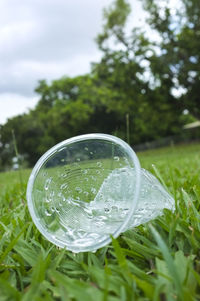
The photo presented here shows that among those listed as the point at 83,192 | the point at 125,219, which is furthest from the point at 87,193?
the point at 125,219

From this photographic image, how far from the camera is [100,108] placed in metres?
23.3

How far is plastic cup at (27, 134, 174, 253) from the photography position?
819 mm

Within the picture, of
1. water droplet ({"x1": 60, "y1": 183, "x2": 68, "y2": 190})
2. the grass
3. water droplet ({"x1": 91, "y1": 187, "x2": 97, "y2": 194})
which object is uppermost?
water droplet ({"x1": 60, "y1": 183, "x2": 68, "y2": 190})

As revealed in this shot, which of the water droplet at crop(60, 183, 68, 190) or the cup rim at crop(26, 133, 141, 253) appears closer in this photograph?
the cup rim at crop(26, 133, 141, 253)

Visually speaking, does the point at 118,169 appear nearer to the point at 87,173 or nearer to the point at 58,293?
the point at 87,173

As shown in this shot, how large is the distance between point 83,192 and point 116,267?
0.40 m

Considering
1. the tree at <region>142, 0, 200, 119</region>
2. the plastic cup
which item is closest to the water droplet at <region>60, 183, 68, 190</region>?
the plastic cup

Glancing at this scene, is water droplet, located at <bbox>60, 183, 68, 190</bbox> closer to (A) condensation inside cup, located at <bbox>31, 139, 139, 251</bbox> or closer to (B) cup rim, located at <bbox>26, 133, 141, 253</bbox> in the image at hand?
(A) condensation inside cup, located at <bbox>31, 139, 139, 251</bbox>

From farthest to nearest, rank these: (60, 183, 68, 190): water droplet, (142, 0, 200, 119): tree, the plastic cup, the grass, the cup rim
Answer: (142, 0, 200, 119): tree → (60, 183, 68, 190): water droplet → the plastic cup → the cup rim → the grass

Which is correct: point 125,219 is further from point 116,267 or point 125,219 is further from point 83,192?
point 83,192

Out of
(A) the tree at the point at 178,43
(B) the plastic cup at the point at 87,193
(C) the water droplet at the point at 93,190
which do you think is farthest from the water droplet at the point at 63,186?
(A) the tree at the point at 178,43

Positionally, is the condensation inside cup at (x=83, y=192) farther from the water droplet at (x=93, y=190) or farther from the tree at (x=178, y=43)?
the tree at (x=178, y=43)

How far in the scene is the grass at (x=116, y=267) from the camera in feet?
1.80

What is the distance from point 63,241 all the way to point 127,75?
494 inches
